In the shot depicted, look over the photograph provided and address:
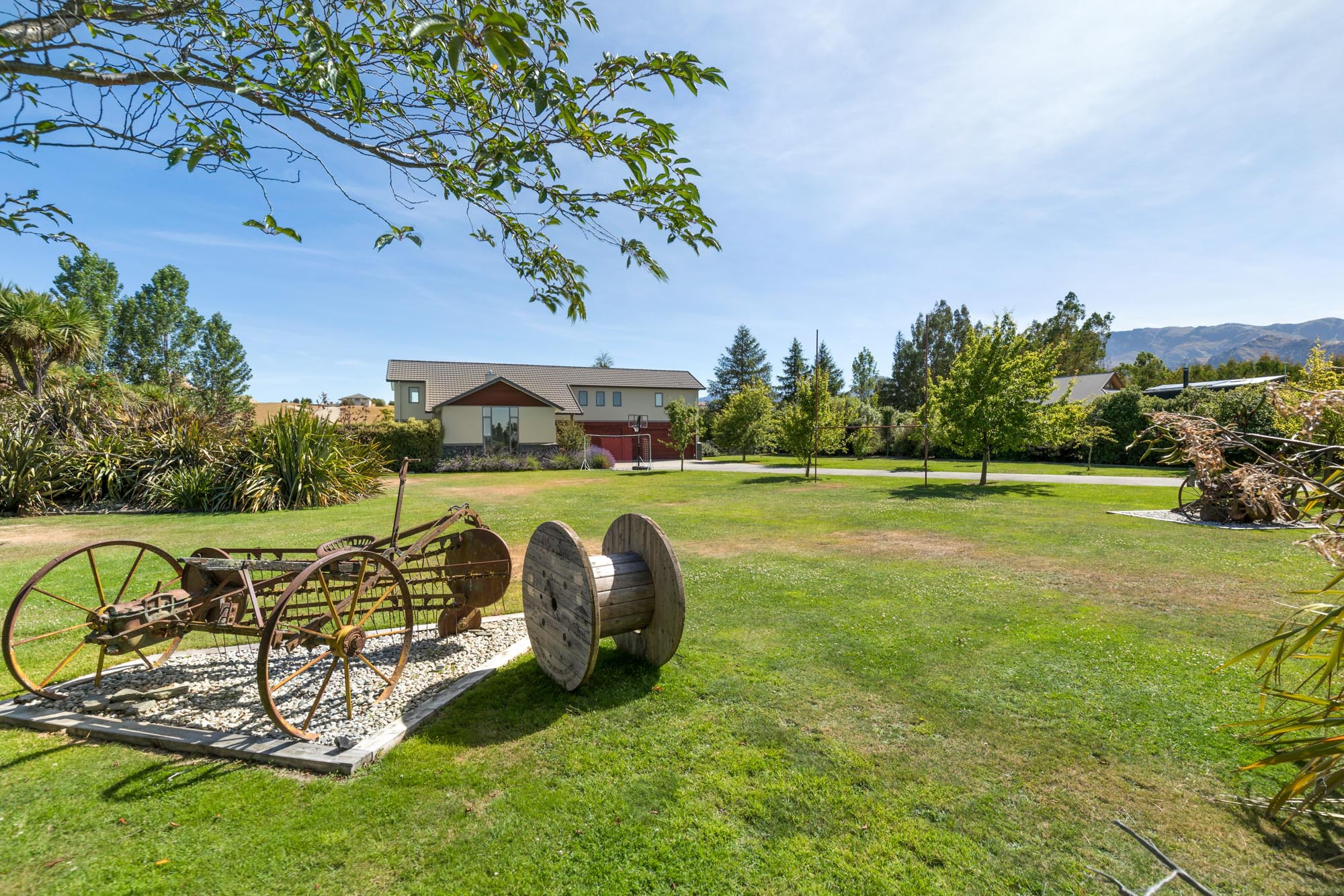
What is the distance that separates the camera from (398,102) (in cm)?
351

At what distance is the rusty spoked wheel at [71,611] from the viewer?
4.34 meters

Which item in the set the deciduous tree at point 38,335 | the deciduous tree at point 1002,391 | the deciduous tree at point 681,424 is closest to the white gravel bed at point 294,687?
the deciduous tree at point 38,335

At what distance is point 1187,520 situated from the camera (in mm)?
14164

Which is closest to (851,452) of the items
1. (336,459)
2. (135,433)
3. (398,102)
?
(336,459)

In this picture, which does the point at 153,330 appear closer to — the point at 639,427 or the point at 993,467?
the point at 639,427

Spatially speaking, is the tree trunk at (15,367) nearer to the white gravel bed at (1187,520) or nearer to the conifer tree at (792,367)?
the white gravel bed at (1187,520)

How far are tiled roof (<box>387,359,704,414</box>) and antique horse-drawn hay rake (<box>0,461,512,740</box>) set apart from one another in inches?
1228

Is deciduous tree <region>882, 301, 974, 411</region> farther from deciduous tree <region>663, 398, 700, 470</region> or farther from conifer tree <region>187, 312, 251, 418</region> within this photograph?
conifer tree <region>187, 312, 251, 418</region>

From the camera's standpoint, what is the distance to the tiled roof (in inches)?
1597

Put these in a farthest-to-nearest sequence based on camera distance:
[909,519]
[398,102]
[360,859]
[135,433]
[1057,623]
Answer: [135,433]
[909,519]
[1057,623]
[398,102]
[360,859]

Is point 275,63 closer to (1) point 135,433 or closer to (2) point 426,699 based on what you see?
(2) point 426,699

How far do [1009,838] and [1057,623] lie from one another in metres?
4.43

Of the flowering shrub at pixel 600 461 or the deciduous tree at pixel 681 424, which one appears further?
the deciduous tree at pixel 681 424

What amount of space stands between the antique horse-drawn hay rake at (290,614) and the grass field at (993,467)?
27888 mm
